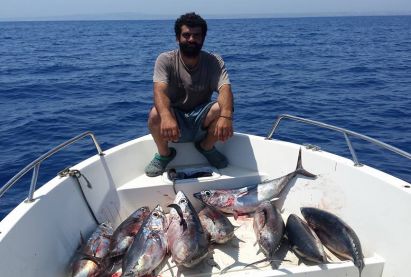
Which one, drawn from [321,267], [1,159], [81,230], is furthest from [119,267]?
[1,159]

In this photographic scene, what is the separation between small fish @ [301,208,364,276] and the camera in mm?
3541

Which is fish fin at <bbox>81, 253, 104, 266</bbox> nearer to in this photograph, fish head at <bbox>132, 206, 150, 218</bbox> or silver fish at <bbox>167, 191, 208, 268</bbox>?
silver fish at <bbox>167, 191, 208, 268</bbox>

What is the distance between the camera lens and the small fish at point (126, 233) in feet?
12.6

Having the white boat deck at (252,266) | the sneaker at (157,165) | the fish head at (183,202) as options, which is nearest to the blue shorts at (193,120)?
the sneaker at (157,165)

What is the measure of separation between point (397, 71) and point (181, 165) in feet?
60.1

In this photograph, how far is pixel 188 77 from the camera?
196 inches

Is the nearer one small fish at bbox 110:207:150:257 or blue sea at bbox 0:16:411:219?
small fish at bbox 110:207:150:257

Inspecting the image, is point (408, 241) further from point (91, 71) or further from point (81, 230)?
point (91, 71)

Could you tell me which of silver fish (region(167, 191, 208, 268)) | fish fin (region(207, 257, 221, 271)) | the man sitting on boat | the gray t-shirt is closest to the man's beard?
the man sitting on boat

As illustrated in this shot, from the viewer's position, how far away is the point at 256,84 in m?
17.9

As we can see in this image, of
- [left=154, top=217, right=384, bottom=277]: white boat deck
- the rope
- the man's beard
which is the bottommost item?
[left=154, top=217, right=384, bottom=277]: white boat deck

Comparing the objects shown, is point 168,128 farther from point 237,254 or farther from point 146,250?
point 237,254

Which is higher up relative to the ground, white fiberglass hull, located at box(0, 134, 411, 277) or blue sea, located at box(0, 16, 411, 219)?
white fiberglass hull, located at box(0, 134, 411, 277)

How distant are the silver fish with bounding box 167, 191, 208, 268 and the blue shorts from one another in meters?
1.15
